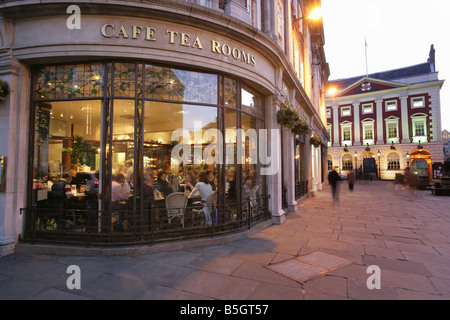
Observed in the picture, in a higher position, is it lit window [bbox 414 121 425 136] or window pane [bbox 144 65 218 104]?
lit window [bbox 414 121 425 136]

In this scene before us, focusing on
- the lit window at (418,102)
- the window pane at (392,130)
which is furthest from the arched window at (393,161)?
the lit window at (418,102)

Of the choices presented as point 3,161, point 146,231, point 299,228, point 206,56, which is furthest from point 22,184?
point 299,228

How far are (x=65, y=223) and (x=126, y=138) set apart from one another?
7.76 ft

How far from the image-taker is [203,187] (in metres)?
6.87

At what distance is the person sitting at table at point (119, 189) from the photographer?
18.2 ft

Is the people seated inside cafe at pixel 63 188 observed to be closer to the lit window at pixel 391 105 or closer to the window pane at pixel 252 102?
the window pane at pixel 252 102

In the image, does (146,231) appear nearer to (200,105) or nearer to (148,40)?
(200,105)

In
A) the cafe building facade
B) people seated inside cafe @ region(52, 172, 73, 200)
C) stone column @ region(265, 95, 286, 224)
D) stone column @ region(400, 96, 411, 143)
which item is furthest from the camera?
stone column @ region(400, 96, 411, 143)

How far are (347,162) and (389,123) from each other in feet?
31.1

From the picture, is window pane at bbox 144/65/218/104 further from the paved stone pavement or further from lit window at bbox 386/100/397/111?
lit window at bbox 386/100/397/111

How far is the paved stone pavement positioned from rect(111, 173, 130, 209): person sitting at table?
1210 millimetres

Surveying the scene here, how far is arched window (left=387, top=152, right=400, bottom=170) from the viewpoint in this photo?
41188 millimetres

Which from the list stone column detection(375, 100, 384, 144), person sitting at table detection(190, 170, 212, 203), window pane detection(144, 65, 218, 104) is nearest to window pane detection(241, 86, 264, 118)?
window pane detection(144, 65, 218, 104)

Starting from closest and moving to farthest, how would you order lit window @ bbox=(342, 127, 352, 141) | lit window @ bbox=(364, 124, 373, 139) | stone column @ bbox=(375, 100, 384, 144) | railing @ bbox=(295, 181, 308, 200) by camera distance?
railing @ bbox=(295, 181, 308, 200), stone column @ bbox=(375, 100, 384, 144), lit window @ bbox=(364, 124, 373, 139), lit window @ bbox=(342, 127, 352, 141)
